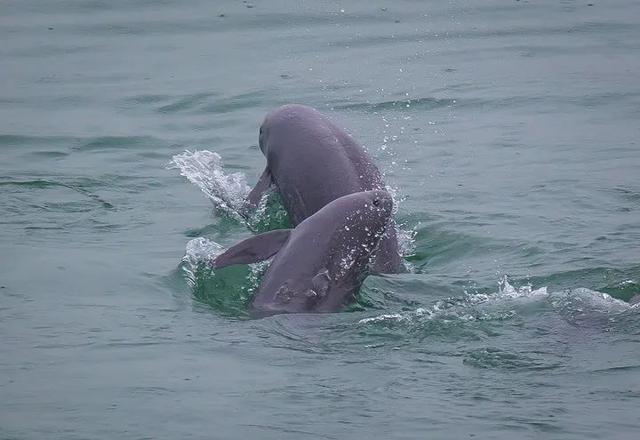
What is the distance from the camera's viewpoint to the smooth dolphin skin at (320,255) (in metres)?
9.17

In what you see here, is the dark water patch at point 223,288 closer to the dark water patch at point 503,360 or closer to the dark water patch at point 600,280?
the dark water patch at point 503,360

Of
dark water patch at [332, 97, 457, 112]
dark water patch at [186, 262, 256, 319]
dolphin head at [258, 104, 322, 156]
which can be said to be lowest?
dark water patch at [332, 97, 457, 112]

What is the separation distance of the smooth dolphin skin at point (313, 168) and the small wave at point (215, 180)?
1.08ft

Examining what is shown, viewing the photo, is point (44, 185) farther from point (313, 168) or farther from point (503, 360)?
point (503, 360)

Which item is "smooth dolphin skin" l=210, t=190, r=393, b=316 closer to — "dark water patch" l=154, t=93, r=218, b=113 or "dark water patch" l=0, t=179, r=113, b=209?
"dark water patch" l=0, t=179, r=113, b=209

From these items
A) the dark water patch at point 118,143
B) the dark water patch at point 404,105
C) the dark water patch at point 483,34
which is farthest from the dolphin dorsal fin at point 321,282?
the dark water patch at point 483,34

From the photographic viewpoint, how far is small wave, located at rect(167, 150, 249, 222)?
1206 cm

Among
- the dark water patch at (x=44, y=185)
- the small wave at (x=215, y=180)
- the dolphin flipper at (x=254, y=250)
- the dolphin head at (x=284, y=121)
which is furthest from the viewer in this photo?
the dark water patch at (x=44, y=185)

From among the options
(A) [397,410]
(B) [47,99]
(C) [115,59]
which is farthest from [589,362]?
(C) [115,59]

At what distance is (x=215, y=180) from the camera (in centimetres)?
1263

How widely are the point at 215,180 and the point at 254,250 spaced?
9.88 ft

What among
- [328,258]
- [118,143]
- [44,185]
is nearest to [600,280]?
[328,258]

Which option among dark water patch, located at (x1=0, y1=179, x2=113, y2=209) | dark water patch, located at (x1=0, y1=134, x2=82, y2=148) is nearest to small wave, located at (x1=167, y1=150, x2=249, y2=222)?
dark water patch, located at (x1=0, y1=179, x2=113, y2=209)

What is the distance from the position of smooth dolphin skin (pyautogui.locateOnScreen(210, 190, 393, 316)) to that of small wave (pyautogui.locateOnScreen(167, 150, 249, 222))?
2082 mm
